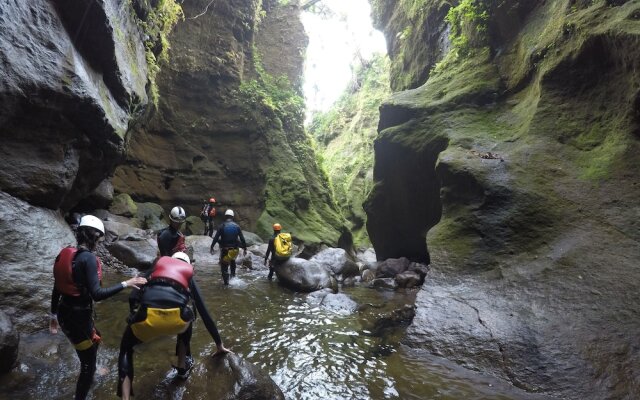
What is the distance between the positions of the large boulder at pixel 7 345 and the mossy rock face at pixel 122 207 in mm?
9842

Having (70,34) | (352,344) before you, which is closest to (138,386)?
(352,344)

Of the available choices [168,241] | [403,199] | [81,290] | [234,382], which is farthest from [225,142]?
[234,382]

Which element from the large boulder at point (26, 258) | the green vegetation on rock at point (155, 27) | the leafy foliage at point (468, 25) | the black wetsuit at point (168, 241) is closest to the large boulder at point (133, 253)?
the large boulder at point (26, 258)

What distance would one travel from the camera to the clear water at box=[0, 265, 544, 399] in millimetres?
3928

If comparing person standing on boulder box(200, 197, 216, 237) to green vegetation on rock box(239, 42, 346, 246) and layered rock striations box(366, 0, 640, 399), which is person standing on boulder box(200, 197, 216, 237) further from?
layered rock striations box(366, 0, 640, 399)

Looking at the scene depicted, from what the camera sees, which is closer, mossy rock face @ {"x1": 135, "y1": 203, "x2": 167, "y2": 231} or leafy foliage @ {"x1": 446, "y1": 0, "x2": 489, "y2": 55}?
leafy foliage @ {"x1": 446, "y1": 0, "x2": 489, "y2": 55}

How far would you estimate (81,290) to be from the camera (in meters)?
3.49

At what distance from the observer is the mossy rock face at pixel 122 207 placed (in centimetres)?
1319

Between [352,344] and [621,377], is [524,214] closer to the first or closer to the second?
[621,377]

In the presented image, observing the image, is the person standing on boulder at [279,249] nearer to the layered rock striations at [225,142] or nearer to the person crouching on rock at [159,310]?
the person crouching on rock at [159,310]

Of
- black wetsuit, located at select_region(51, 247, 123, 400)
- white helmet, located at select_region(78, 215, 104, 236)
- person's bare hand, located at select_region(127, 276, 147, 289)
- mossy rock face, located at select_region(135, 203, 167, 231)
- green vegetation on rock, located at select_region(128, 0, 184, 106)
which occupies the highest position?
green vegetation on rock, located at select_region(128, 0, 184, 106)

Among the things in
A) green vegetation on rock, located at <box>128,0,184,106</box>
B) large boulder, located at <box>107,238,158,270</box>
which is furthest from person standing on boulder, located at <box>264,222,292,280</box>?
green vegetation on rock, located at <box>128,0,184,106</box>

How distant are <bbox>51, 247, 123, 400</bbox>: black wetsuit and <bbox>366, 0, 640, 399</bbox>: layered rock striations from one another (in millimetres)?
4220

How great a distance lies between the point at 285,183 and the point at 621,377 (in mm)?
16644
